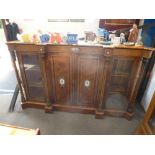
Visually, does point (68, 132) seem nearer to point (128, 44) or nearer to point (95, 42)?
point (95, 42)

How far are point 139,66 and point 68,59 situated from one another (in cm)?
89

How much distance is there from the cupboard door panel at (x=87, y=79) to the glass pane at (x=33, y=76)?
581 millimetres

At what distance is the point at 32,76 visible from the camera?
1877 mm

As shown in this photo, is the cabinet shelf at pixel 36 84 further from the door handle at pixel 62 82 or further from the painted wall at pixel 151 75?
the painted wall at pixel 151 75

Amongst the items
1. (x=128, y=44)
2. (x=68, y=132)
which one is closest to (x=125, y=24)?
(x=128, y=44)

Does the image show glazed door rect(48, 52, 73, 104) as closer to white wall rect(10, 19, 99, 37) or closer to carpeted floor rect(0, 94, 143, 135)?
carpeted floor rect(0, 94, 143, 135)

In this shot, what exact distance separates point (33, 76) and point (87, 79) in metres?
0.83

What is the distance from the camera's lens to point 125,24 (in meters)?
2.56

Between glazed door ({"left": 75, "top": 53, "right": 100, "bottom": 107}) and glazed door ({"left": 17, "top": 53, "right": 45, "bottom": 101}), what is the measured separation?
54 cm

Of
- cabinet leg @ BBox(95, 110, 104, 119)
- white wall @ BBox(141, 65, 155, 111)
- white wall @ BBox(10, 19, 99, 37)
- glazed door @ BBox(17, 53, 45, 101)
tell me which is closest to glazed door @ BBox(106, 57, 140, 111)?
cabinet leg @ BBox(95, 110, 104, 119)

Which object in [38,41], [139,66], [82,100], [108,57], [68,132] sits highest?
[38,41]
